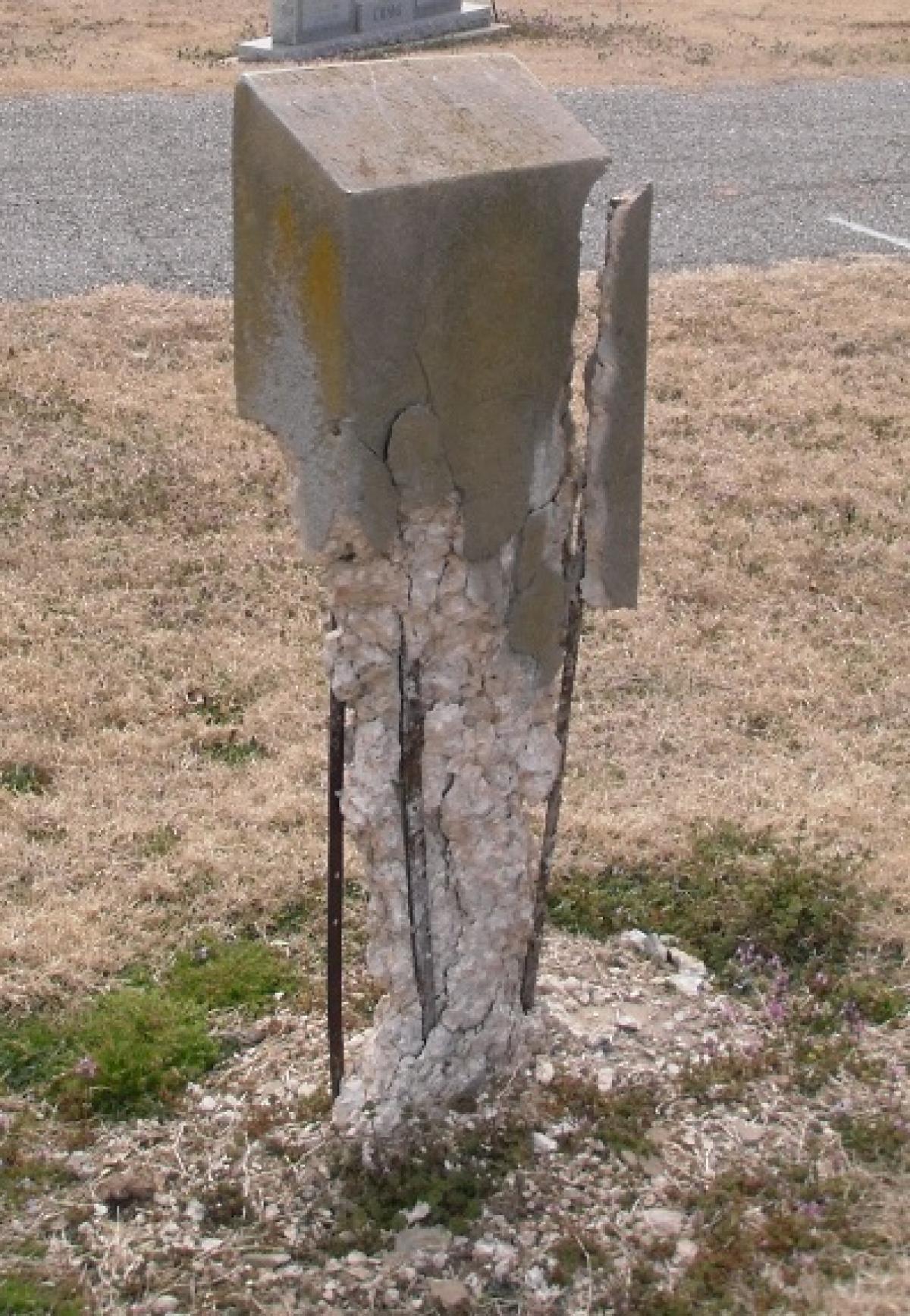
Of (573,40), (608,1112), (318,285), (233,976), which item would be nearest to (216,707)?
(233,976)

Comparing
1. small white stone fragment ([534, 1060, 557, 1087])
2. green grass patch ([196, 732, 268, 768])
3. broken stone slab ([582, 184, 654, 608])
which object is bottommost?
small white stone fragment ([534, 1060, 557, 1087])

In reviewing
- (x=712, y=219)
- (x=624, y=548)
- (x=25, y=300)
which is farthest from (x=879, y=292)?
(x=624, y=548)

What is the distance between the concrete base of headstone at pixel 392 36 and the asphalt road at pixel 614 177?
2.97ft

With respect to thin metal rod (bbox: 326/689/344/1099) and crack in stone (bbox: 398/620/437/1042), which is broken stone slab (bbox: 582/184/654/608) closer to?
crack in stone (bbox: 398/620/437/1042)

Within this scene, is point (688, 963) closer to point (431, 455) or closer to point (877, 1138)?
point (877, 1138)

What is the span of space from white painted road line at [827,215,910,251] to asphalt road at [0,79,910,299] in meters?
0.02

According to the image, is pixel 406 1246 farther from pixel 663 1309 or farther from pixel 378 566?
pixel 378 566

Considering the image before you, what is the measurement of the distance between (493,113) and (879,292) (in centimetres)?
623

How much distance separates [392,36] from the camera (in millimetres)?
14156

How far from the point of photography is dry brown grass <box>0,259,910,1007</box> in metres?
4.33

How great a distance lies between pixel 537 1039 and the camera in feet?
11.7

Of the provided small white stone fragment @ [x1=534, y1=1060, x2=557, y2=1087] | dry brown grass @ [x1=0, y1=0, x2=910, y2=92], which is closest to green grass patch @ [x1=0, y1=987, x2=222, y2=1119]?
small white stone fragment @ [x1=534, y1=1060, x2=557, y2=1087]

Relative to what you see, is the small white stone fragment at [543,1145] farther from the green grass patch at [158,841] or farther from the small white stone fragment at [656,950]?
the green grass patch at [158,841]

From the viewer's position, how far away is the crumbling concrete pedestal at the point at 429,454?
2648 millimetres
